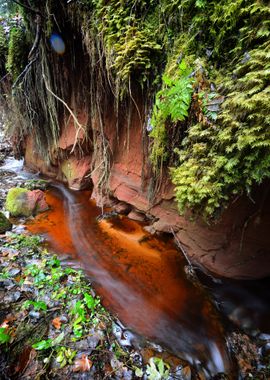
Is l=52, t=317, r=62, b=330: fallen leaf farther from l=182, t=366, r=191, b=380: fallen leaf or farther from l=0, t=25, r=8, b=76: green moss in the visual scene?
l=0, t=25, r=8, b=76: green moss

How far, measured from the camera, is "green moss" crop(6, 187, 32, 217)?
5.40 m

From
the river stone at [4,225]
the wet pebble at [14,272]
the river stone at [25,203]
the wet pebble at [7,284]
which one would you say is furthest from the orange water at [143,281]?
the wet pebble at [7,284]

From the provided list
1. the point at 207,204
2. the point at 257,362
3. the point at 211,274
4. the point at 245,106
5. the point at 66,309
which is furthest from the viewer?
the point at 211,274

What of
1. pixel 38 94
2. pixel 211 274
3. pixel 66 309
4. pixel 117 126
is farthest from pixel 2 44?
pixel 211 274

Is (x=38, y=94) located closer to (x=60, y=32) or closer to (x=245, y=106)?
(x=60, y=32)

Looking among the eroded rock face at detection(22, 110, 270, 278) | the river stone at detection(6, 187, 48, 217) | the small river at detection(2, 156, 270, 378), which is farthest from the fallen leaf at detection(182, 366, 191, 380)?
the river stone at detection(6, 187, 48, 217)

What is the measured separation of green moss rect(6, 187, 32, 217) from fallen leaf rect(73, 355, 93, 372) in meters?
3.77

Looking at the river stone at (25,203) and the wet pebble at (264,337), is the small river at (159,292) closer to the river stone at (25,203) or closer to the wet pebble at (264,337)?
the wet pebble at (264,337)

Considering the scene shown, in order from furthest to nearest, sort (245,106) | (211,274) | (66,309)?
(211,274)
(66,309)
(245,106)

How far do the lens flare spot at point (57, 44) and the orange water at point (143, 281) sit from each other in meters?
3.54

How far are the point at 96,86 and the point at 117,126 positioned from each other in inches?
33.7

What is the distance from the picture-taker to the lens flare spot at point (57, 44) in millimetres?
4730

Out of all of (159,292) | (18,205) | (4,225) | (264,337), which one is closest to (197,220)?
(159,292)

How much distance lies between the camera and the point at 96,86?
4641 mm
